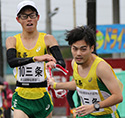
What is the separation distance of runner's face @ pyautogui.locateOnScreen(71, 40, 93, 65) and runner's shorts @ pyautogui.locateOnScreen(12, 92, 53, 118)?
1.39 m

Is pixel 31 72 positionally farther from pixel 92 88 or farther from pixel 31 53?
pixel 92 88

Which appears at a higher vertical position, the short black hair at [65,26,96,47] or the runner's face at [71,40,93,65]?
the short black hair at [65,26,96,47]

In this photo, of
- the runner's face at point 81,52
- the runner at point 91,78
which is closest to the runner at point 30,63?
the runner at point 91,78

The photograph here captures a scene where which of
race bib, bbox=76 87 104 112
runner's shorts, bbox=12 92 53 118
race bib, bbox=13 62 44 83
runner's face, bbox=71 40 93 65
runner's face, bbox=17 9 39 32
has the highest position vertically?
runner's face, bbox=17 9 39 32

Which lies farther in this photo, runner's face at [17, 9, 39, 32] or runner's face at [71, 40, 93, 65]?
runner's face at [17, 9, 39, 32]

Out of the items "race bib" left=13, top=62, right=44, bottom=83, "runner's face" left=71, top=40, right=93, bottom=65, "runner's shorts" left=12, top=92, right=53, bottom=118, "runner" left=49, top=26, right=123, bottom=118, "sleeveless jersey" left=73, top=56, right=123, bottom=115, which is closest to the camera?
"runner" left=49, top=26, right=123, bottom=118

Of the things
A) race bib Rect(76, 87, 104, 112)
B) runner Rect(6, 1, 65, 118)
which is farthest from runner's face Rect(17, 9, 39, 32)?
race bib Rect(76, 87, 104, 112)

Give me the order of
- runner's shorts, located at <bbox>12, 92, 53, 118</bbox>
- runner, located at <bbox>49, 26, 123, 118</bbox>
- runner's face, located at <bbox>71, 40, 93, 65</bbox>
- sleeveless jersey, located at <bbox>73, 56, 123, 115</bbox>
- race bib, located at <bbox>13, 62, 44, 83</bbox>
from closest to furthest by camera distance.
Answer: runner, located at <bbox>49, 26, 123, 118</bbox> < runner's face, located at <bbox>71, 40, 93, 65</bbox> < sleeveless jersey, located at <bbox>73, 56, 123, 115</bbox> < race bib, located at <bbox>13, 62, 44, 83</bbox> < runner's shorts, located at <bbox>12, 92, 53, 118</bbox>

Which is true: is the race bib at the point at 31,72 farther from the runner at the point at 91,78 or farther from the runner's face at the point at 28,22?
the runner at the point at 91,78

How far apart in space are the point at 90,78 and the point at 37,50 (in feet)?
3.94

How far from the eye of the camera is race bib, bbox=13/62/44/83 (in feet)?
18.8

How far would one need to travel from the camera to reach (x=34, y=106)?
233 inches

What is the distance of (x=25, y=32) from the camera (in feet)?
19.4

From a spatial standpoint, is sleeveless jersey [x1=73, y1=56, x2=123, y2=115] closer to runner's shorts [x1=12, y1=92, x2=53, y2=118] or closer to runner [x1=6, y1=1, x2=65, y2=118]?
runner [x1=6, y1=1, x2=65, y2=118]
